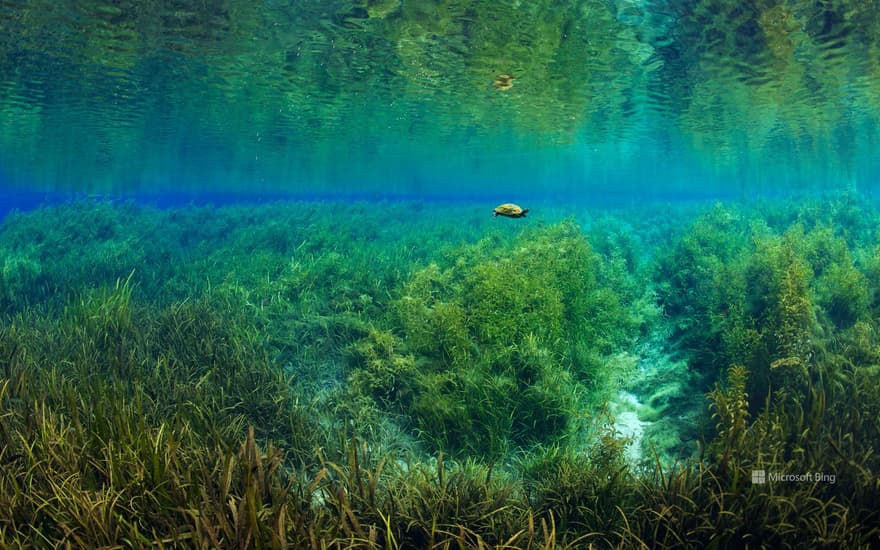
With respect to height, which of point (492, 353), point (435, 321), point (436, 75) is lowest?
point (492, 353)

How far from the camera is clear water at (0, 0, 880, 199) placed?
1253 cm

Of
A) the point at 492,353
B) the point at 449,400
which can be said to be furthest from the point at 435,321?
the point at 449,400

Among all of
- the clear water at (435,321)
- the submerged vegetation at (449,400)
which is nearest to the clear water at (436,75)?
the clear water at (435,321)

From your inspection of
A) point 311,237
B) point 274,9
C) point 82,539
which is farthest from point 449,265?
point 82,539

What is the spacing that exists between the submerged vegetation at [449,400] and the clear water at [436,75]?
20.1 feet

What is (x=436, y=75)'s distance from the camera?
19000mm

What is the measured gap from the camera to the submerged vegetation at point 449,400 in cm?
358

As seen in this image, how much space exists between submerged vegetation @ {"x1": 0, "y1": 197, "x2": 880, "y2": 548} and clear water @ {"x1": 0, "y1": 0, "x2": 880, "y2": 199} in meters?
6.12

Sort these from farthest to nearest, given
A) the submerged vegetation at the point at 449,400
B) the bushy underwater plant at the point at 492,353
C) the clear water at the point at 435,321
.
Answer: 1. the bushy underwater plant at the point at 492,353
2. the clear water at the point at 435,321
3. the submerged vegetation at the point at 449,400

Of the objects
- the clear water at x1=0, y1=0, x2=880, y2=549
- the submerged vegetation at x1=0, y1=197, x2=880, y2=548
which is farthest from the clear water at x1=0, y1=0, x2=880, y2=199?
the submerged vegetation at x1=0, y1=197, x2=880, y2=548

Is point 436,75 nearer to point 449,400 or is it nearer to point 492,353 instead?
point 492,353

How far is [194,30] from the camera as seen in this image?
13.6 m

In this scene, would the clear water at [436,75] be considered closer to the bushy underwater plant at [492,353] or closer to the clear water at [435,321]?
the clear water at [435,321]

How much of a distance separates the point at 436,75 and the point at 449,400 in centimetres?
1605
